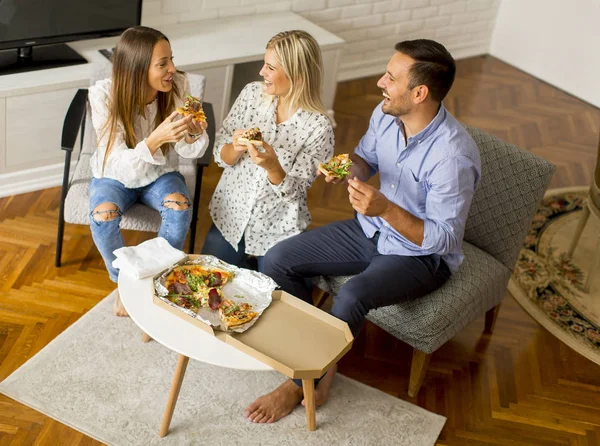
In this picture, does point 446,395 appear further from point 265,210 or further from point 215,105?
point 215,105

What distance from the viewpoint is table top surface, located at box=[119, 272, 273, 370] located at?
2.48 m

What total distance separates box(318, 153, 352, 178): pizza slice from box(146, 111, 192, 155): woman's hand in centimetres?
51

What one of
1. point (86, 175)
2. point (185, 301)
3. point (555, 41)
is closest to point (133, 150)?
point (86, 175)

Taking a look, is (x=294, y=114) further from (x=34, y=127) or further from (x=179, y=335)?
(x=34, y=127)

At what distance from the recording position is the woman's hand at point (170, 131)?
9.65ft

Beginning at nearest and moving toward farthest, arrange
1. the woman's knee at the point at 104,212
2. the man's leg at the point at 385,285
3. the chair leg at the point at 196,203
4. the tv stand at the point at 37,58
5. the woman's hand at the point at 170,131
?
1. the man's leg at the point at 385,285
2. the woman's hand at the point at 170,131
3. the woman's knee at the point at 104,212
4. the chair leg at the point at 196,203
5. the tv stand at the point at 37,58

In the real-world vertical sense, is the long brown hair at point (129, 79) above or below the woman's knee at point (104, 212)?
above

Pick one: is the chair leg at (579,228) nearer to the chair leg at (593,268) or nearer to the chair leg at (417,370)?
the chair leg at (593,268)

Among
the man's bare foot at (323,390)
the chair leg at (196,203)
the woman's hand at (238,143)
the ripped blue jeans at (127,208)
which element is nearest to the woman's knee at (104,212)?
the ripped blue jeans at (127,208)

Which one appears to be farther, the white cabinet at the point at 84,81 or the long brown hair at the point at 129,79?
the white cabinet at the point at 84,81

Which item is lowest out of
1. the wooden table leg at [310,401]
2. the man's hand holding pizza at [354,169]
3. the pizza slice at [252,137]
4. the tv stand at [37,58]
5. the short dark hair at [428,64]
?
the wooden table leg at [310,401]

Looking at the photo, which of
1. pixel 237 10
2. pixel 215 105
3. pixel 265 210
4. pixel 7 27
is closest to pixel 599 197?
pixel 265 210

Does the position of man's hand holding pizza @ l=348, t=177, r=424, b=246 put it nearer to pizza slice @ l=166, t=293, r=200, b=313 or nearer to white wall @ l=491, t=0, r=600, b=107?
pizza slice @ l=166, t=293, r=200, b=313

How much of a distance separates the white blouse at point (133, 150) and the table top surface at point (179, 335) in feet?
1.92
